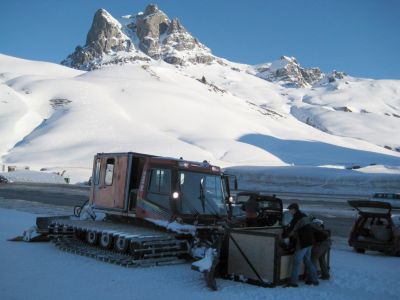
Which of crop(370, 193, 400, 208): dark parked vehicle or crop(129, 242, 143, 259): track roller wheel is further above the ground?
crop(370, 193, 400, 208): dark parked vehicle

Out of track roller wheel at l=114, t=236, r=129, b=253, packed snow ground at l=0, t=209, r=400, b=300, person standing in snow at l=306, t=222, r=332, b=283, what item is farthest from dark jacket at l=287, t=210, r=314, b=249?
track roller wheel at l=114, t=236, r=129, b=253

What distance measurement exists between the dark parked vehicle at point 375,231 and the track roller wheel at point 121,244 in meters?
6.53

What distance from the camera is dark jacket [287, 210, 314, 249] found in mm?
9891

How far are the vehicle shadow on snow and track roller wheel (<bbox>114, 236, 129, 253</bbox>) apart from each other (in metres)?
82.6

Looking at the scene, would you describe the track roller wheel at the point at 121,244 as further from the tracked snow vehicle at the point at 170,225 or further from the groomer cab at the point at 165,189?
the groomer cab at the point at 165,189

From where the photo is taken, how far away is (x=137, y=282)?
970cm

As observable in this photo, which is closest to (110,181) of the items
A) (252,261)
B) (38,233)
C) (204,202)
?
(38,233)

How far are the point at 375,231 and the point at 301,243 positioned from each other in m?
5.99

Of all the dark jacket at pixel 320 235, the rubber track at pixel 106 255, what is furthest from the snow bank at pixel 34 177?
the dark jacket at pixel 320 235

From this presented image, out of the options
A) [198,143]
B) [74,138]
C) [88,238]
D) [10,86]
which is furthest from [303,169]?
[10,86]

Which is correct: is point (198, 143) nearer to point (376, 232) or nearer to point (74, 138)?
point (74, 138)

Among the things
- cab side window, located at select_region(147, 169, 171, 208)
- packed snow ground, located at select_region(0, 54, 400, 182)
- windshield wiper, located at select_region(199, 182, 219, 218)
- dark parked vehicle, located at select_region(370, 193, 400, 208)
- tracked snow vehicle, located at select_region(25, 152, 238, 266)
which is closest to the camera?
tracked snow vehicle, located at select_region(25, 152, 238, 266)

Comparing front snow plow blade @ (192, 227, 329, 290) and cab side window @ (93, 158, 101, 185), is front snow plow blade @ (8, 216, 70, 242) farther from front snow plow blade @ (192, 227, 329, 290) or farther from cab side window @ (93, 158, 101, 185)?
front snow plow blade @ (192, 227, 329, 290)

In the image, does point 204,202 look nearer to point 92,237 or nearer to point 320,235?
point 92,237
